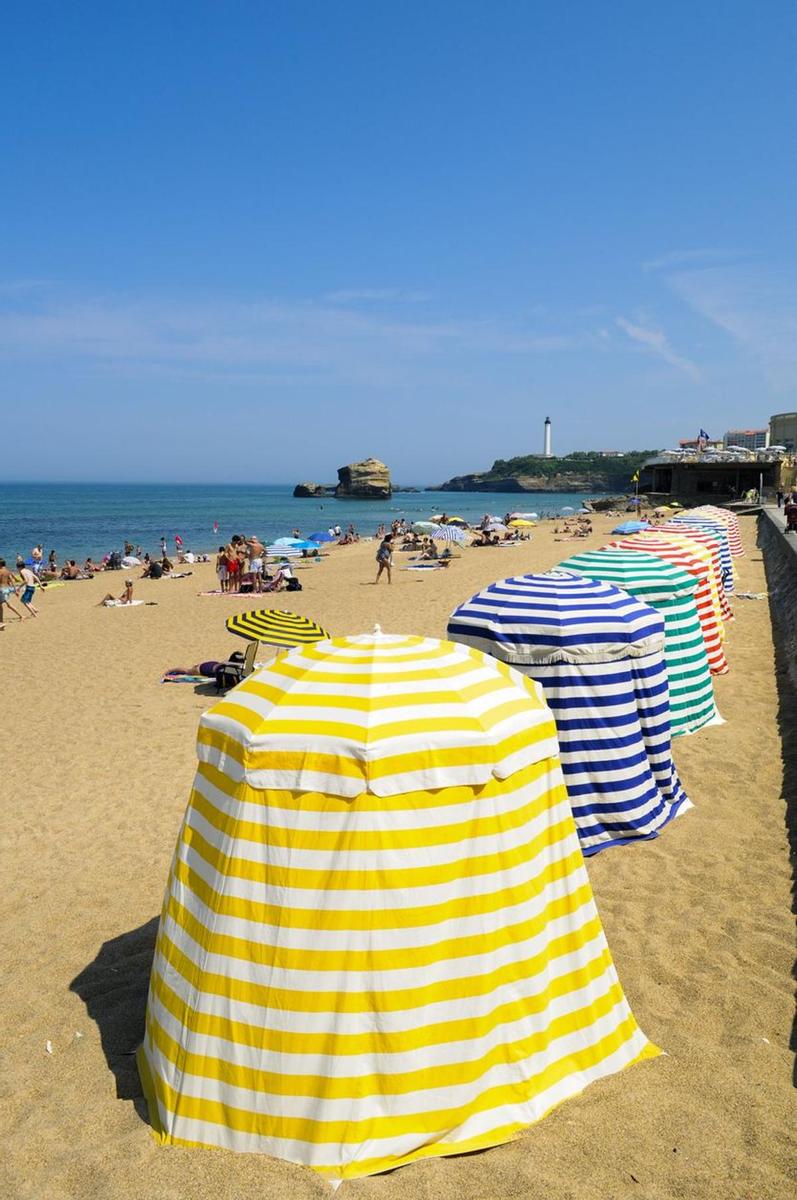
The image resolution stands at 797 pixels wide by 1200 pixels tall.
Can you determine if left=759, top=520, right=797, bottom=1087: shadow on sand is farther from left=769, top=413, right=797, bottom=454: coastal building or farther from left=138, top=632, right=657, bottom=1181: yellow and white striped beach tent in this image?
left=769, top=413, right=797, bottom=454: coastal building

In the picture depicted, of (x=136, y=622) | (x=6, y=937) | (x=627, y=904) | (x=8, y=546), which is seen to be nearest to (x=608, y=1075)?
(x=627, y=904)

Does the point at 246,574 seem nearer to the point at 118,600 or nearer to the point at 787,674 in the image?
the point at 118,600

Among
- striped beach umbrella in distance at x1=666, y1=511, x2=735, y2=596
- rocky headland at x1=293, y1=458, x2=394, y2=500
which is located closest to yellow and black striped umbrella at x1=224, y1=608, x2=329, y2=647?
striped beach umbrella in distance at x1=666, y1=511, x2=735, y2=596

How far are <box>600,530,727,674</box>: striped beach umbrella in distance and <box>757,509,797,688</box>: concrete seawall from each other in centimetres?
102

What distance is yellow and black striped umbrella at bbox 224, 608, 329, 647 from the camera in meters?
9.80

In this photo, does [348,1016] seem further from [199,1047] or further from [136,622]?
[136,622]

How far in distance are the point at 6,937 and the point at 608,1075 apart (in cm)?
396

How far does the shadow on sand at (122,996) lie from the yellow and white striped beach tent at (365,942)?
461 millimetres

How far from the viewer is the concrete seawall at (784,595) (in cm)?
1152

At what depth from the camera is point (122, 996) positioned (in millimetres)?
4543

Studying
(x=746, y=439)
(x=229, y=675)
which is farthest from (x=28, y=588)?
(x=746, y=439)

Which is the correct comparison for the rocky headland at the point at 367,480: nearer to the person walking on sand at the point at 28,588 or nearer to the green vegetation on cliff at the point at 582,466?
the green vegetation on cliff at the point at 582,466

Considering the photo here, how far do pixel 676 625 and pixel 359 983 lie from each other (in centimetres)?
607

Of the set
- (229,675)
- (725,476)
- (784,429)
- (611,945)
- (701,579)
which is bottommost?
(611,945)
